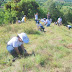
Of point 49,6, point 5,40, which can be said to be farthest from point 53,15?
point 5,40

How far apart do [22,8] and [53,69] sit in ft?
51.3

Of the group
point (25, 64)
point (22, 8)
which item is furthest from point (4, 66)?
point (22, 8)

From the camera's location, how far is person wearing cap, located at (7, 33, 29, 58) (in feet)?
10.8

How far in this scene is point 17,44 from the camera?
3.44 meters

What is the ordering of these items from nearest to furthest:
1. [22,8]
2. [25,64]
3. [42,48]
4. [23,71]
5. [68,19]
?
[23,71]
[25,64]
[42,48]
[22,8]
[68,19]

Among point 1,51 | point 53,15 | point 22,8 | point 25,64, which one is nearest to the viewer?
point 25,64

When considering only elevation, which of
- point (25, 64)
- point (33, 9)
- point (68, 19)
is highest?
point (33, 9)

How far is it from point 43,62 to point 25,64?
628mm

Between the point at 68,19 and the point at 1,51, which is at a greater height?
the point at 1,51

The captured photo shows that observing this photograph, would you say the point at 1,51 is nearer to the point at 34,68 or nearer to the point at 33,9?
the point at 34,68

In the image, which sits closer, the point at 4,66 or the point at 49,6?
the point at 4,66

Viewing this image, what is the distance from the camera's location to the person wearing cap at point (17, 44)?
3.30 m

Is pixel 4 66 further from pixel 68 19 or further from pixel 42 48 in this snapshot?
pixel 68 19

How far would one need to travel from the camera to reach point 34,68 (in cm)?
296
